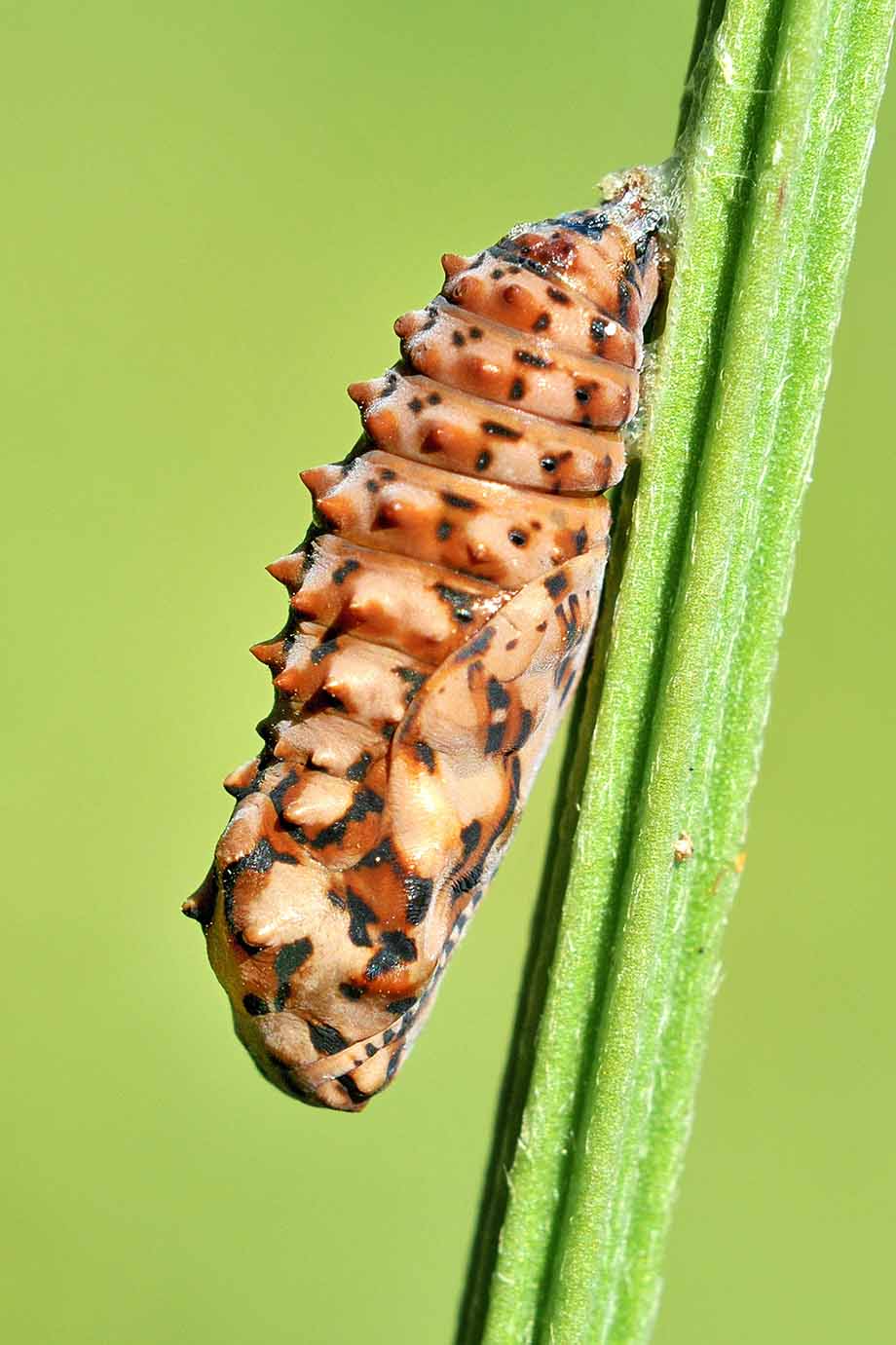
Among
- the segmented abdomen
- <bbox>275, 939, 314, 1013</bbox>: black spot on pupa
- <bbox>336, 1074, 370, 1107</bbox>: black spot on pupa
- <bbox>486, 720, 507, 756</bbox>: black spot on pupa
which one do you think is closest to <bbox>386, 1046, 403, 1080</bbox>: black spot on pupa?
<bbox>336, 1074, 370, 1107</bbox>: black spot on pupa

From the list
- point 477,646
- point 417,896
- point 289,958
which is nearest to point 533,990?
point 417,896

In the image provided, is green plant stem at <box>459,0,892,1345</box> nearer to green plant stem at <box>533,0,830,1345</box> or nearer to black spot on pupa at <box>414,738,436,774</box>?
green plant stem at <box>533,0,830,1345</box>

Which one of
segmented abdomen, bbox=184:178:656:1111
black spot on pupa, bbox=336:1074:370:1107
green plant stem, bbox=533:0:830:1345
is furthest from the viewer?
black spot on pupa, bbox=336:1074:370:1107

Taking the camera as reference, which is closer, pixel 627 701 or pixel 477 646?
pixel 627 701

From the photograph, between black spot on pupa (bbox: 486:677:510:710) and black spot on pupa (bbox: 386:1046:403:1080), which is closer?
black spot on pupa (bbox: 486:677:510:710)

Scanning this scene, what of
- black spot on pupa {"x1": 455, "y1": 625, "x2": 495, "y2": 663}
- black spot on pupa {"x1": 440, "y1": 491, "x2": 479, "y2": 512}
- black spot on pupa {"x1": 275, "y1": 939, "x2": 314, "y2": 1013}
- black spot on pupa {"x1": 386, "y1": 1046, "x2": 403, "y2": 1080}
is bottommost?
black spot on pupa {"x1": 386, "y1": 1046, "x2": 403, "y2": 1080}

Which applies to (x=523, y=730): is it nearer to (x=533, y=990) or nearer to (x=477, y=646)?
(x=477, y=646)

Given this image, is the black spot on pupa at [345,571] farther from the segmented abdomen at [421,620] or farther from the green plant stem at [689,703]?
the green plant stem at [689,703]

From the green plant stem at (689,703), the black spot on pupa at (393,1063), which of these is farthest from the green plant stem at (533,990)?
the black spot on pupa at (393,1063)
